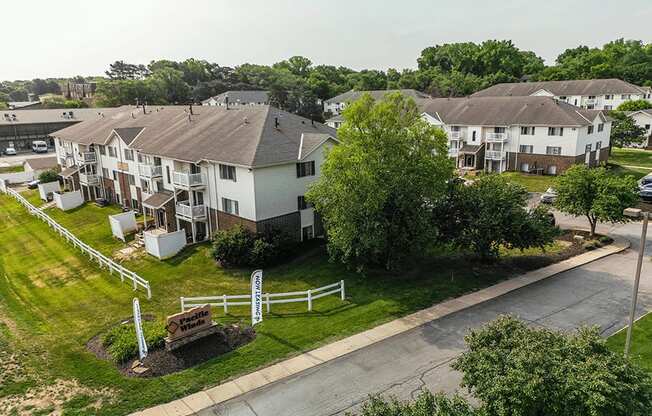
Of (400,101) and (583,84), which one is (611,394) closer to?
(400,101)

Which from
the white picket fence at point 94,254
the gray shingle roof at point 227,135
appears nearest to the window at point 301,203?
the gray shingle roof at point 227,135

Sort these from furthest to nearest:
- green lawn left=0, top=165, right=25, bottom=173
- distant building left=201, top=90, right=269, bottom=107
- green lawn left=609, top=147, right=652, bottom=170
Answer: distant building left=201, top=90, right=269, bottom=107 < green lawn left=0, top=165, right=25, bottom=173 < green lawn left=609, top=147, right=652, bottom=170

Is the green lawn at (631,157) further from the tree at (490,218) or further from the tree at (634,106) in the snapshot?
the tree at (490,218)

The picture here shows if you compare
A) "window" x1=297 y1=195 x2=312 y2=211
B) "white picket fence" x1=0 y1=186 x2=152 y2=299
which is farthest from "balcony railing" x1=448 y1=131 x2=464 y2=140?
"white picket fence" x1=0 y1=186 x2=152 y2=299

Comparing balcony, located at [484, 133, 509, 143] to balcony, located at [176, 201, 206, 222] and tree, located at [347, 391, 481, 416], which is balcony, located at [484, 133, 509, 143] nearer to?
balcony, located at [176, 201, 206, 222]

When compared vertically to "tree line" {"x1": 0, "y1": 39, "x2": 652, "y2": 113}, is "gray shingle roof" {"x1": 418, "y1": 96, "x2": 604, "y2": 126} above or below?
below

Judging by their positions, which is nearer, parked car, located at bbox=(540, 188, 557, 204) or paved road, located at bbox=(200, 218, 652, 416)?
paved road, located at bbox=(200, 218, 652, 416)
